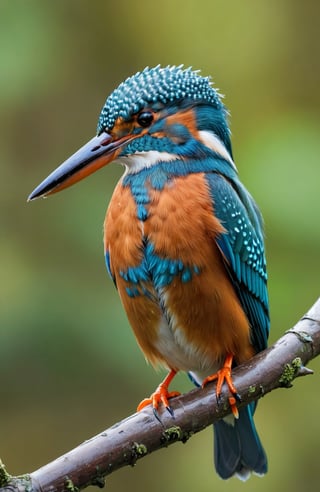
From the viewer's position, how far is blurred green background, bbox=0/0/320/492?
4660mm

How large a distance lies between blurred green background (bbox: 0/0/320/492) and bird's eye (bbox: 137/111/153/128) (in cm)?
127

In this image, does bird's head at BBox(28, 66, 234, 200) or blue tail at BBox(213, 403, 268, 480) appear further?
blue tail at BBox(213, 403, 268, 480)

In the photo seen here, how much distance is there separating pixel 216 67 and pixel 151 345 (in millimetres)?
2456

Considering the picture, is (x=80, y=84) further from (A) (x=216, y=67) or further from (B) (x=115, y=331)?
(B) (x=115, y=331)

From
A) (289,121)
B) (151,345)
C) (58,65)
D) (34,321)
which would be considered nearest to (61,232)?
(34,321)

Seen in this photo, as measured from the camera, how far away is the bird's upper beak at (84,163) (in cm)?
321

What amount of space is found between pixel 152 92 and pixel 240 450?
148 centimetres

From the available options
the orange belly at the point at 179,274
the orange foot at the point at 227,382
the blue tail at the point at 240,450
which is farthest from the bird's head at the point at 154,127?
the blue tail at the point at 240,450

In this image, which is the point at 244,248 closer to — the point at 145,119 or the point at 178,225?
the point at 178,225

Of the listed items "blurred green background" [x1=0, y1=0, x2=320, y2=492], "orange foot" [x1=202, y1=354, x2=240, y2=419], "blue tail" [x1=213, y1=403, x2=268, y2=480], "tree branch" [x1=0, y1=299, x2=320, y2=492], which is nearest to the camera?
"tree branch" [x1=0, y1=299, x2=320, y2=492]

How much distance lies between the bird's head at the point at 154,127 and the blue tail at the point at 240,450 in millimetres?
1104

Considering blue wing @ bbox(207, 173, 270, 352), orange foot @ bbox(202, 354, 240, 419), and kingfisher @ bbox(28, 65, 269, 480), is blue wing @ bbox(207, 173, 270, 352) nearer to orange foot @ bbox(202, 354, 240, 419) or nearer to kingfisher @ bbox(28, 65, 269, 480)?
kingfisher @ bbox(28, 65, 269, 480)

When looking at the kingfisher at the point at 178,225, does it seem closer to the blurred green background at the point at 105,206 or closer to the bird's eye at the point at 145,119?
the bird's eye at the point at 145,119

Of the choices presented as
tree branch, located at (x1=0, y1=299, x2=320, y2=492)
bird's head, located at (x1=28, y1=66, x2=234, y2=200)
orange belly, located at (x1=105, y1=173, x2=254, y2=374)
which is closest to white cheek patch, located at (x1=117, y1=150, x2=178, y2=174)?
bird's head, located at (x1=28, y1=66, x2=234, y2=200)
